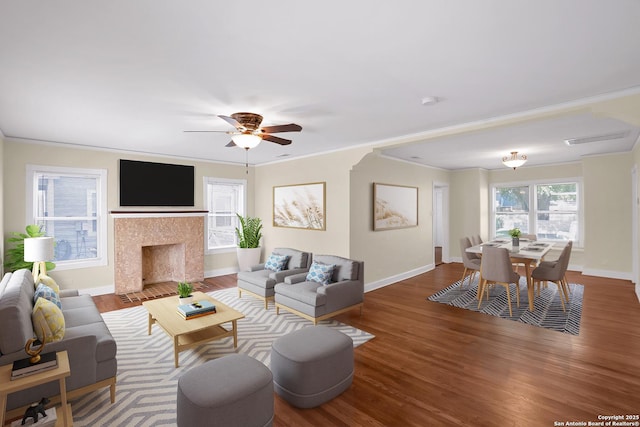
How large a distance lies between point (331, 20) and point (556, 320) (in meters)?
4.63

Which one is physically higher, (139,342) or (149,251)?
(149,251)

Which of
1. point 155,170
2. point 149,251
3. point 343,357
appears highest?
point 155,170

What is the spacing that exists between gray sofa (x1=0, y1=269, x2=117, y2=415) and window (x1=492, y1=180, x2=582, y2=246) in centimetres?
891

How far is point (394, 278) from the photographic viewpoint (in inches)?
244

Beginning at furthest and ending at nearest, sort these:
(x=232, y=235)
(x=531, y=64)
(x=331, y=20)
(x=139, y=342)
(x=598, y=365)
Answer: (x=232, y=235) < (x=139, y=342) < (x=598, y=365) < (x=531, y=64) < (x=331, y=20)

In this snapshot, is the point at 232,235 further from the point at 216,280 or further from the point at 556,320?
the point at 556,320

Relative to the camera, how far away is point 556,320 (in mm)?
4094

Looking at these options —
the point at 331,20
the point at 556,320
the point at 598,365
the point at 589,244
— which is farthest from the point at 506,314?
the point at 331,20

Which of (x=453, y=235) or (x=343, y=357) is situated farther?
(x=453, y=235)

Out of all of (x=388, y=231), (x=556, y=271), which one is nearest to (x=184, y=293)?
(x=388, y=231)

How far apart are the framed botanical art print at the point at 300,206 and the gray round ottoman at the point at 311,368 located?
3.24 meters

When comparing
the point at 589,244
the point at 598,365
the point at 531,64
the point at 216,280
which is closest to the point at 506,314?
the point at 598,365

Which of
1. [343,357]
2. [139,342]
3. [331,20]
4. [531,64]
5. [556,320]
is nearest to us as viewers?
[331,20]

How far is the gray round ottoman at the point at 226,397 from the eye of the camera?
6.16 feet
